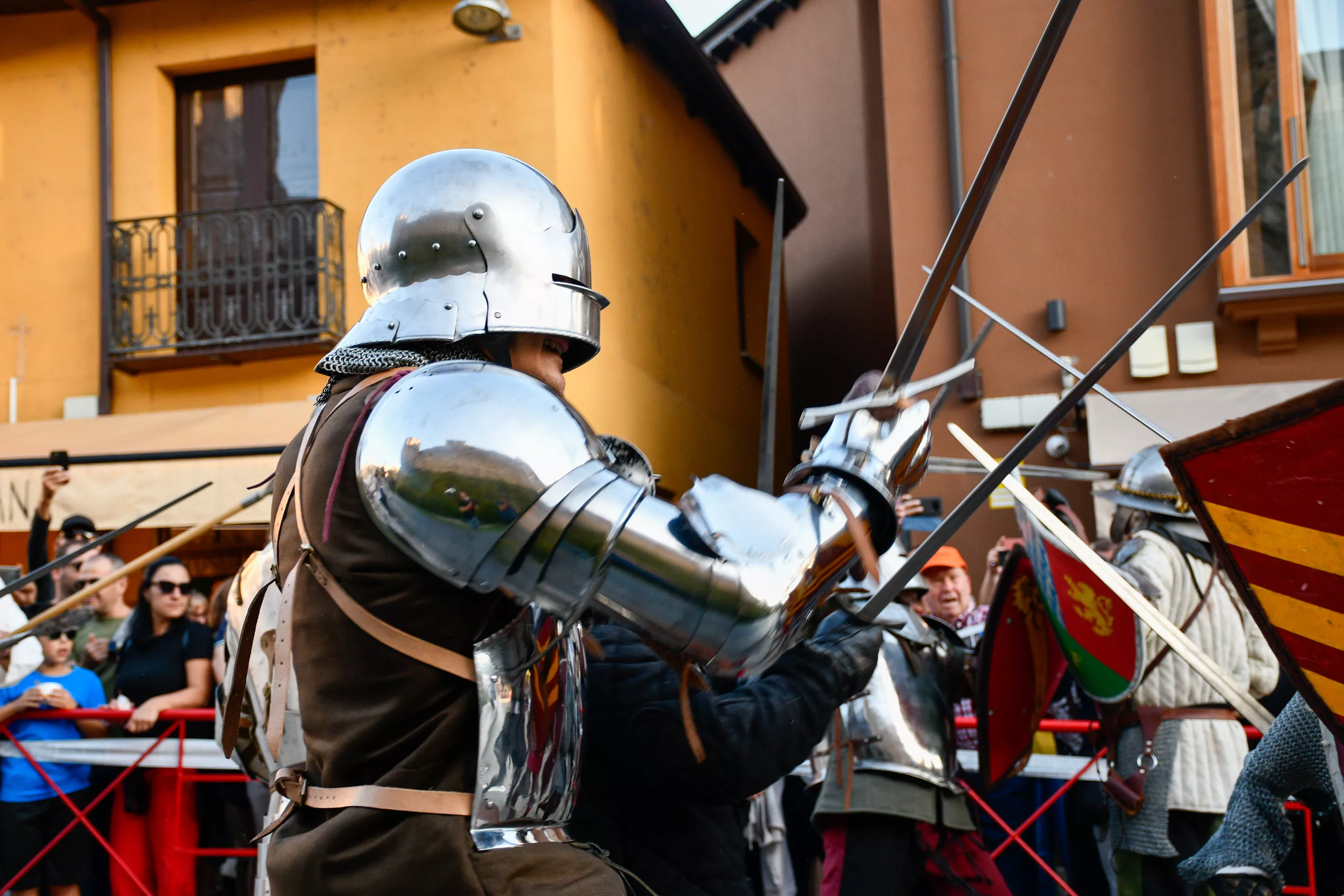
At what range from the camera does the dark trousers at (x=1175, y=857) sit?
11.5ft

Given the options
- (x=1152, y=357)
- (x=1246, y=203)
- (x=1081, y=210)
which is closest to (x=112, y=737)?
(x=1152, y=357)

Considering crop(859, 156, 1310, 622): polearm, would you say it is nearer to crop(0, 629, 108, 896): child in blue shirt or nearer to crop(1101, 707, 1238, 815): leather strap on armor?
crop(1101, 707, 1238, 815): leather strap on armor

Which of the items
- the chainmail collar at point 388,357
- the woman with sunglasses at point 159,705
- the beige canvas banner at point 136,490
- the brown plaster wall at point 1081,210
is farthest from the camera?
the brown plaster wall at point 1081,210

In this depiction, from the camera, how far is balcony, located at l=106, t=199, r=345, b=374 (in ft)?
27.9

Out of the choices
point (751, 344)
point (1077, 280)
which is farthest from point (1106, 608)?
point (751, 344)

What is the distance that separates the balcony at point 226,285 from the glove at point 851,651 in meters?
6.24

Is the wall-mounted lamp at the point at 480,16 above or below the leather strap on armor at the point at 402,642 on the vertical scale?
above

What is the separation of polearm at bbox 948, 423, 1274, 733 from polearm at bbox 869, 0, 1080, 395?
0.48 metres

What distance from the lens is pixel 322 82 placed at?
8.70 metres

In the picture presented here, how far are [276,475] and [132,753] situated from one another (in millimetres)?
3259

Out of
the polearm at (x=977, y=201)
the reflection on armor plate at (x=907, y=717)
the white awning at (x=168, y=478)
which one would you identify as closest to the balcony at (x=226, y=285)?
the white awning at (x=168, y=478)

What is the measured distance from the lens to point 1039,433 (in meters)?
1.69

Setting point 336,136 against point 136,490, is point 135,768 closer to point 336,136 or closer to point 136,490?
point 136,490

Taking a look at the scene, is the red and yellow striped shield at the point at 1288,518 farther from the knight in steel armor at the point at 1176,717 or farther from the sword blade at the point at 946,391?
the knight in steel armor at the point at 1176,717
